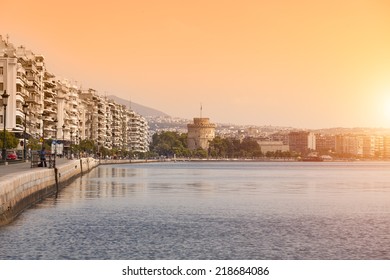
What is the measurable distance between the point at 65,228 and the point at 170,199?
1770 cm

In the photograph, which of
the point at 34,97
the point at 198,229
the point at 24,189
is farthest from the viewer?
the point at 34,97

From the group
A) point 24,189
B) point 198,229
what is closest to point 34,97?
point 24,189

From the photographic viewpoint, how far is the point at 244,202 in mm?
46312

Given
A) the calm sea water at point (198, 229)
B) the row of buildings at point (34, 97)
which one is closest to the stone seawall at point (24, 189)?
the calm sea water at point (198, 229)

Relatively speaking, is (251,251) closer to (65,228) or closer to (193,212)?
(65,228)

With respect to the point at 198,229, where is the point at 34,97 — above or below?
above

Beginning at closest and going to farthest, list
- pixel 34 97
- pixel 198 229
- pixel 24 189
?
pixel 198 229 → pixel 24 189 → pixel 34 97

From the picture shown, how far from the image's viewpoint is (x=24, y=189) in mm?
37031

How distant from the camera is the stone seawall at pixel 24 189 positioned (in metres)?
30.3

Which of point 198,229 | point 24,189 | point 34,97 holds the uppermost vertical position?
point 34,97

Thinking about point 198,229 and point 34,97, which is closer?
point 198,229

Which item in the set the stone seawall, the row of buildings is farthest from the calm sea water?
the row of buildings

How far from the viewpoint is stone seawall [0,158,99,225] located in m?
30.3

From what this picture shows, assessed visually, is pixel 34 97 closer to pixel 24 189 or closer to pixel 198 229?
pixel 24 189
